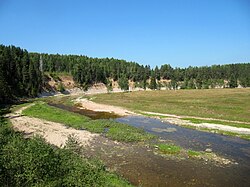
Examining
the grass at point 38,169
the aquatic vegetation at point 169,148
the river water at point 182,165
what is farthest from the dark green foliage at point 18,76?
the grass at point 38,169

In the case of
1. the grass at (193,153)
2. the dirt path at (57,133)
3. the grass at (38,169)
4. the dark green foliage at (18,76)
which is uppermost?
the dark green foliage at (18,76)

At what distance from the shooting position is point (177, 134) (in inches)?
1626

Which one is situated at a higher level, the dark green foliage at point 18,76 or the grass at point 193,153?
the dark green foliage at point 18,76

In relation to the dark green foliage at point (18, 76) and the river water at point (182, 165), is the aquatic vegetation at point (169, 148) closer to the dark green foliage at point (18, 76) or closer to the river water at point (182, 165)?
the river water at point (182, 165)

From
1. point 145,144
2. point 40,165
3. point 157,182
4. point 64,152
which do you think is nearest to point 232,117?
point 145,144

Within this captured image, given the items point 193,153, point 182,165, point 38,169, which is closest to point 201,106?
point 193,153

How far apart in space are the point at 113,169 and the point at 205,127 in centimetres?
2848

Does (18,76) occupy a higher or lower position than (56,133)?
higher

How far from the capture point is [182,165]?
26.1m

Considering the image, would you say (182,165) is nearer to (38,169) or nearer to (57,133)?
(38,169)

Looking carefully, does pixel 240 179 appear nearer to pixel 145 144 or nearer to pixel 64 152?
pixel 145 144

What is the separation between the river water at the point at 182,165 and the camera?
22275 millimetres

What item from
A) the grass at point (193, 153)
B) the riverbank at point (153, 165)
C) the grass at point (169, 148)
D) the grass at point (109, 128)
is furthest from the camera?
the grass at point (109, 128)

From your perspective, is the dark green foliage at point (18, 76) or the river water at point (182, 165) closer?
the river water at point (182, 165)
